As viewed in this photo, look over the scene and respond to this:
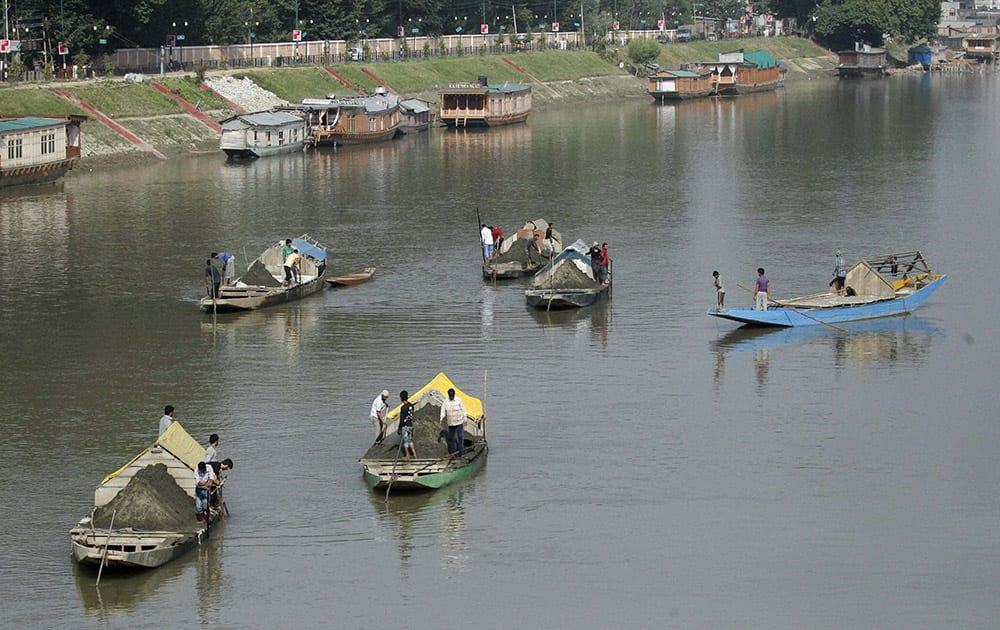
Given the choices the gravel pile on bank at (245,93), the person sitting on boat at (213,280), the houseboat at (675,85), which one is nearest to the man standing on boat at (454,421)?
the person sitting on boat at (213,280)

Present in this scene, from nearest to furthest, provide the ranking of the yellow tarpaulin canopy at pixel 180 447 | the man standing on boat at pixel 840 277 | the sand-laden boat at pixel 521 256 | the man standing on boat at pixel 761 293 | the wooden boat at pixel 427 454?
1. the yellow tarpaulin canopy at pixel 180 447
2. the wooden boat at pixel 427 454
3. the man standing on boat at pixel 761 293
4. the man standing on boat at pixel 840 277
5. the sand-laden boat at pixel 521 256

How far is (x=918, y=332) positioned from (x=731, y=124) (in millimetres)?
90158

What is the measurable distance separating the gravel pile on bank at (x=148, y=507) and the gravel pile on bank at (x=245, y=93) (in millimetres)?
88635

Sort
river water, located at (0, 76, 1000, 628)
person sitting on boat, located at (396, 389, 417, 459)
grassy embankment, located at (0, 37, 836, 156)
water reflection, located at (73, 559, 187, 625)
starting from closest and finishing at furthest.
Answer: water reflection, located at (73, 559, 187, 625) → river water, located at (0, 76, 1000, 628) → person sitting on boat, located at (396, 389, 417, 459) → grassy embankment, located at (0, 37, 836, 156)

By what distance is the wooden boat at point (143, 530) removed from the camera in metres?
30.9

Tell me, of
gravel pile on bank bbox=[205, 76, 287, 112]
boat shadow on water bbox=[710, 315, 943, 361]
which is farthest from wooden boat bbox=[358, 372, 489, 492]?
gravel pile on bank bbox=[205, 76, 287, 112]

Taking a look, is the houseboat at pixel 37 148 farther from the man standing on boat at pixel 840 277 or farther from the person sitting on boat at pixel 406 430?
the person sitting on boat at pixel 406 430

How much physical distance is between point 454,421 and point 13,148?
57.4 m

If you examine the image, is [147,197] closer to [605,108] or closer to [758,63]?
[605,108]

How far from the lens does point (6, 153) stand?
281 feet

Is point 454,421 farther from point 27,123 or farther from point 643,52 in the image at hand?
point 643,52

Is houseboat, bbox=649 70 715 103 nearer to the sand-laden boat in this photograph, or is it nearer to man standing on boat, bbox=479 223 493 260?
the sand-laden boat

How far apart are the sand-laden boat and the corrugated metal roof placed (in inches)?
1396

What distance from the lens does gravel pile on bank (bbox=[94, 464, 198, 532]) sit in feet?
104
